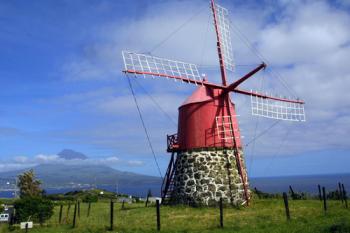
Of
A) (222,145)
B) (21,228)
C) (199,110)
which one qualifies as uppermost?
(199,110)

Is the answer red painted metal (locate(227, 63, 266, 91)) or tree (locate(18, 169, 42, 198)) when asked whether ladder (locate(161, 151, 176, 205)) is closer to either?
red painted metal (locate(227, 63, 266, 91))

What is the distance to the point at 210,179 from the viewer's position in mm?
28781

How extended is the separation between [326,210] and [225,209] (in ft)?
22.0

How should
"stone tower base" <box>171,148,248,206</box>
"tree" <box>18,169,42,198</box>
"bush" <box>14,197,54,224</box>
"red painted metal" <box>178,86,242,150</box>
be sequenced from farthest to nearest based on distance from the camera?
"tree" <box>18,169,42,198</box> → "red painted metal" <box>178,86,242,150</box> → "stone tower base" <box>171,148,248,206</box> → "bush" <box>14,197,54,224</box>

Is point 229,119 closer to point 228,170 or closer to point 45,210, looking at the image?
point 228,170

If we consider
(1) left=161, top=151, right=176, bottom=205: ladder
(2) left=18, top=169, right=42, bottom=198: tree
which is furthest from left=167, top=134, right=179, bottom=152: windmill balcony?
(2) left=18, top=169, right=42, bottom=198: tree

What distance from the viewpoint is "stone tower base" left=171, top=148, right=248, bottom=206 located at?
93.9 ft

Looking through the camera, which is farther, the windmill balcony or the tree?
the tree

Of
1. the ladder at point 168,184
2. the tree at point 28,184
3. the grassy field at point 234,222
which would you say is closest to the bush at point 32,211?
the grassy field at point 234,222

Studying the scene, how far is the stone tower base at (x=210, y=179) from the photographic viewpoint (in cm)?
2861

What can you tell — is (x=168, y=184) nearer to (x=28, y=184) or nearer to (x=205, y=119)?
(x=205, y=119)

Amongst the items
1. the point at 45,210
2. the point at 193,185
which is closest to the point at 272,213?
the point at 193,185

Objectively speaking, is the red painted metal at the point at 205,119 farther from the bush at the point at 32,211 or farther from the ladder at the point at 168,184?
the bush at the point at 32,211

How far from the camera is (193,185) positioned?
29.2m
